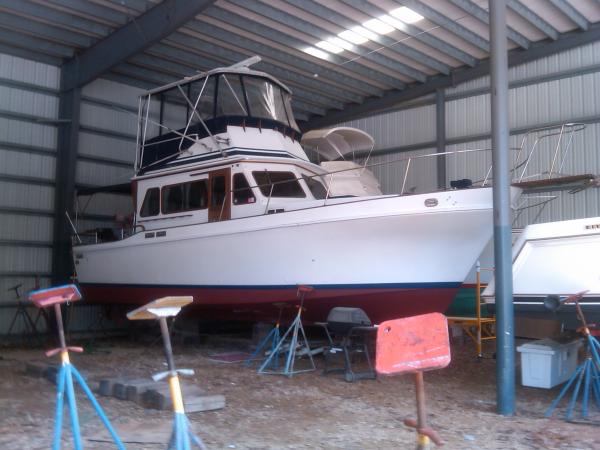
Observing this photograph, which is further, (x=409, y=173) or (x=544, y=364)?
(x=409, y=173)

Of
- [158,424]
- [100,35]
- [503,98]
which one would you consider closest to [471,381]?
[503,98]

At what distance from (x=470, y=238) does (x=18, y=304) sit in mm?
8098

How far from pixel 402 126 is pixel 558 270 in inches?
297

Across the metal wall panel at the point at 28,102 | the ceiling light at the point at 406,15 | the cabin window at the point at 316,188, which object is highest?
the ceiling light at the point at 406,15

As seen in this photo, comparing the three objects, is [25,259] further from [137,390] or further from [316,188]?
[137,390]

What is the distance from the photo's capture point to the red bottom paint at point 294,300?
751cm

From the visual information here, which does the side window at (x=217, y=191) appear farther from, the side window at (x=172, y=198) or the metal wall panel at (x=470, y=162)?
the metal wall panel at (x=470, y=162)

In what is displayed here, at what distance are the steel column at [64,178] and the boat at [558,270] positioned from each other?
813 cm

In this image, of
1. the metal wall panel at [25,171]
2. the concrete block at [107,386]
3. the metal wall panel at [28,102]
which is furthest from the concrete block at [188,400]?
the metal wall panel at [28,102]

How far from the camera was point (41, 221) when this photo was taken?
1138 cm

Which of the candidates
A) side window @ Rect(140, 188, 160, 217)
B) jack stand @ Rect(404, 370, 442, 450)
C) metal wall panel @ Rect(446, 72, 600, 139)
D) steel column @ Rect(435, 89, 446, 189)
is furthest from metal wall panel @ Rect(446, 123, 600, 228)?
jack stand @ Rect(404, 370, 442, 450)

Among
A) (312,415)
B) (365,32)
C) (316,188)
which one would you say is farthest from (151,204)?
(312,415)

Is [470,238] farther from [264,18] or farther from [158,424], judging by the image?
[264,18]

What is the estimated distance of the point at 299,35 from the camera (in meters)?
10.8
